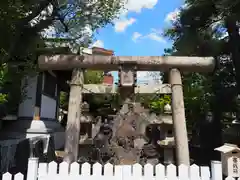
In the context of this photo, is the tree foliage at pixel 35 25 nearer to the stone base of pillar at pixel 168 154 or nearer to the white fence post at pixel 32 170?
the white fence post at pixel 32 170

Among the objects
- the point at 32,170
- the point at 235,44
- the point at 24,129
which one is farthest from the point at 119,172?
the point at 24,129

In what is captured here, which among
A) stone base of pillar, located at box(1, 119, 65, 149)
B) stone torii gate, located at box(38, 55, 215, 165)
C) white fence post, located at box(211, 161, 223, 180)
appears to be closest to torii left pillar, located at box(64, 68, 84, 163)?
stone torii gate, located at box(38, 55, 215, 165)

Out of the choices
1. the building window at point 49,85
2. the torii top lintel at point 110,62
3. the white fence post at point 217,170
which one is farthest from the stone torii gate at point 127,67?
the building window at point 49,85

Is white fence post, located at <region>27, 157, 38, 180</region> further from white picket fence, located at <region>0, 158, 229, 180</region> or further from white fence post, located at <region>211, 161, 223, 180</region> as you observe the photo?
white fence post, located at <region>211, 161, 223, 180</region>

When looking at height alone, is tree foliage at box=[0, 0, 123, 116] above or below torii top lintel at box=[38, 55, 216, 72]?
above

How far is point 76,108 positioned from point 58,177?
270 centimetres

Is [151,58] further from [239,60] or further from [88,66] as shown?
[239,60]

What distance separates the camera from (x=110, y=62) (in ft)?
22.2

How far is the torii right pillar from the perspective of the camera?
6.11 metres

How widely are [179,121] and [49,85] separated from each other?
9267 millimetres

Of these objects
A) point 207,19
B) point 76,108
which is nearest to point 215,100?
point 207,19

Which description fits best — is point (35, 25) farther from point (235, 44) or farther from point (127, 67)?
point (235, 44)

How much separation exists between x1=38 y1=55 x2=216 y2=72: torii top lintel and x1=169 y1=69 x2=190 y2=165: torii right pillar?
28 cm

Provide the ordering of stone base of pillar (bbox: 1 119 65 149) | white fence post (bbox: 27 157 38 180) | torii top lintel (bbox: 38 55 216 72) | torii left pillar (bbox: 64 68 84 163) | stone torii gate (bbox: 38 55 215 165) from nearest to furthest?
white fence post (bbox: 27 157 38 180)
torii left pillar (bbox: 64 68 84 163)
stone torii gate (bbox: 38 55 215 165)
torii top lintel (bbox: 38 55 216 72)
stone base of pillar (bbox: 1 119 65 149)
